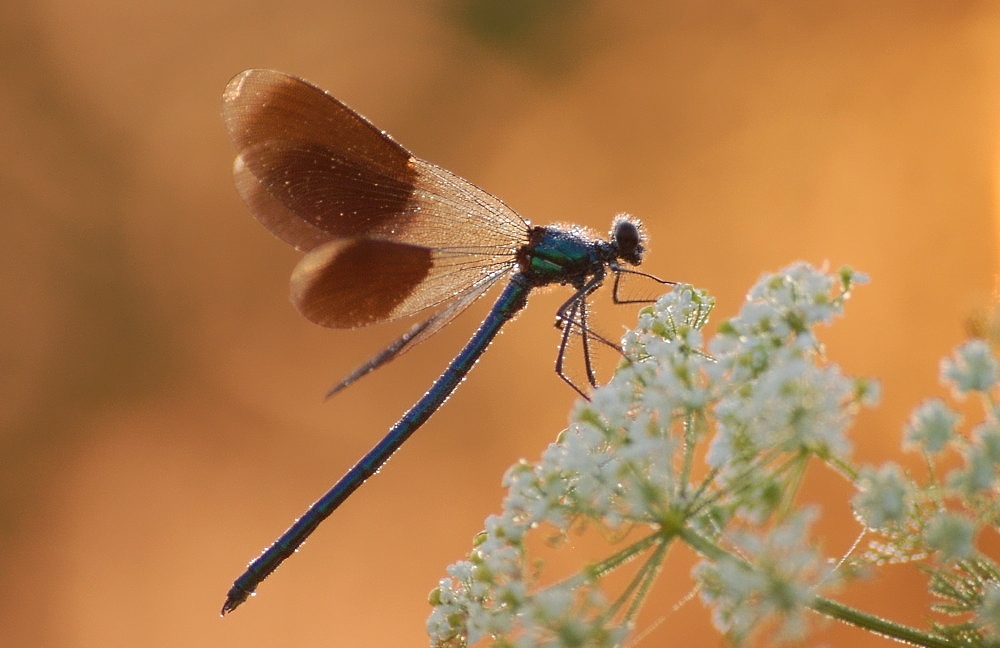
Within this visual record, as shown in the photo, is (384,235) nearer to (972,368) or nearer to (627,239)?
(627,239)

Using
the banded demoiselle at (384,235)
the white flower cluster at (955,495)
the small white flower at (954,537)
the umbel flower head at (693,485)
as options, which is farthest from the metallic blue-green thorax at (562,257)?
the small white flower at (954,537)

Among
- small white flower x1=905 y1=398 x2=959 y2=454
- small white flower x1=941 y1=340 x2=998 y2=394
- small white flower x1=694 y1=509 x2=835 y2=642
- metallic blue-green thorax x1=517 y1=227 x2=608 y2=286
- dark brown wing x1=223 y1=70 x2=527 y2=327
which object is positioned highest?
metallic blue-green thorax x1=517 y1=227 x2=608 y2=286

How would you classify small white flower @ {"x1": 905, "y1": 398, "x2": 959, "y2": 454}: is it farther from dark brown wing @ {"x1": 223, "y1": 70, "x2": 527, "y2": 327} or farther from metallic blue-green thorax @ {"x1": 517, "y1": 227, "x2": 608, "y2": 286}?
dark brown wing @ {"x1": 223, "y1": 70, "x2": 527, "y2": 327}

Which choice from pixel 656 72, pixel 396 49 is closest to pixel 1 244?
pixel 396 49

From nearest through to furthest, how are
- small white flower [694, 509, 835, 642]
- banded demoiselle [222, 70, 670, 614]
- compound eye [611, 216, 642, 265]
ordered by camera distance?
small white flower [694, 509, 835, 642]
banded demoiselle [222, 70, 670, 614]
compound eye [611, 216, 642, 265]

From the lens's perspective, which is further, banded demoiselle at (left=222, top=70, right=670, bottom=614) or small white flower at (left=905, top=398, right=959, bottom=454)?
banded demoiselle at (left=222, top=70, right=670, bottom=614)

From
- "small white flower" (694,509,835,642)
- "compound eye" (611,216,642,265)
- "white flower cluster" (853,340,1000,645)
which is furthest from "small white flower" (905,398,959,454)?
"compound eye" (611,216,642,265)

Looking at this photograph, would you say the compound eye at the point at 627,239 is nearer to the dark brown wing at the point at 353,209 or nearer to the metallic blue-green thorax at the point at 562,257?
the metallic blue-green thorax at the point at 562,257
